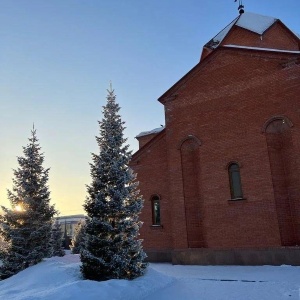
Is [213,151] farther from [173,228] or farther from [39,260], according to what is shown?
[39,260]

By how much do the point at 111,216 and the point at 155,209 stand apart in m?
A: 6.19

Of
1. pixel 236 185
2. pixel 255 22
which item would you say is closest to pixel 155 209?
pixel 236 185

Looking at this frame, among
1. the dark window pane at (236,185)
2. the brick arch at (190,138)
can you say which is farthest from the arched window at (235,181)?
the brick arch at (190,138)

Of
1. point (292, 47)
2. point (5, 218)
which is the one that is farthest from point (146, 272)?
point (292, 47)

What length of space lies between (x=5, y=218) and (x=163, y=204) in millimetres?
6849

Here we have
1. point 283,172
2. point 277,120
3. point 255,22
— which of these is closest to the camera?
point 283,172

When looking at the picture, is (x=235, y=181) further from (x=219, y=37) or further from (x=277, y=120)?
(x=219, y=37)

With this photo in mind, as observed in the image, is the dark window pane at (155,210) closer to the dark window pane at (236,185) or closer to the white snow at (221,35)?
the dark window pane at (236,185)

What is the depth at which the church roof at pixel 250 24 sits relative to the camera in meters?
15.7

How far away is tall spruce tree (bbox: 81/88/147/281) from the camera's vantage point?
814cm

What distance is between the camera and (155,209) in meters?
14.7

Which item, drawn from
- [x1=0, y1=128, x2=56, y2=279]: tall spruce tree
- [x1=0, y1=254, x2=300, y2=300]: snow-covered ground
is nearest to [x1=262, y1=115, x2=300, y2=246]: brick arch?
[x1=0, y1=254, x2=300, y2=300]: snow-covered ground

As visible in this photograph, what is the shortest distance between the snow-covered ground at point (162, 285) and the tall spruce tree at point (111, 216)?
21.1 inches

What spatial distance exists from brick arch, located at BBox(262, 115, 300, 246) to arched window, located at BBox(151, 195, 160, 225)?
5.57m
